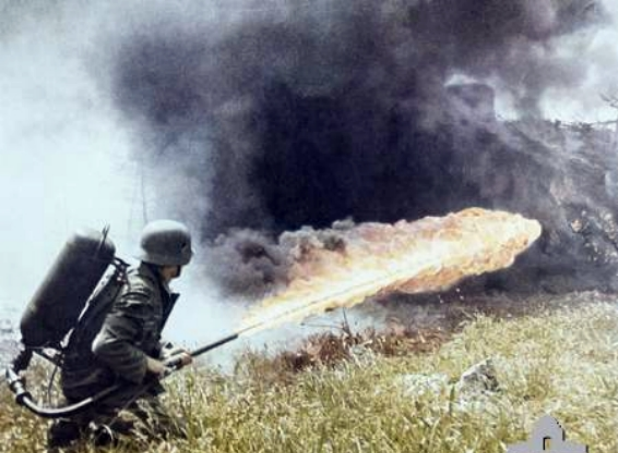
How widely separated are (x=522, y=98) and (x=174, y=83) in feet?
8.07

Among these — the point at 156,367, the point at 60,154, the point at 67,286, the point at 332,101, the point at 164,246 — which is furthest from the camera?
the point at 332,101

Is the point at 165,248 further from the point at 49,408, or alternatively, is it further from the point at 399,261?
the point at 399,261

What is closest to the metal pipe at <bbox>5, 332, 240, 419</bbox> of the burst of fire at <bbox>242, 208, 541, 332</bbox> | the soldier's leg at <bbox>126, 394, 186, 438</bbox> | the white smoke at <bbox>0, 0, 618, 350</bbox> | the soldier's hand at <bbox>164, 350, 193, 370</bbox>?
the soldier's hand at <bbox>164, 350, 193, 370</bbox>

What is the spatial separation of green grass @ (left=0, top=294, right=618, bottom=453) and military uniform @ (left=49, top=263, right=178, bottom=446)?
16 cm

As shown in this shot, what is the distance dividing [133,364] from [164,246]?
0.64m

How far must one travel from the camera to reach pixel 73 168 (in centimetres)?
508

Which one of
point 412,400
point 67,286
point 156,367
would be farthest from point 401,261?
point 67,286

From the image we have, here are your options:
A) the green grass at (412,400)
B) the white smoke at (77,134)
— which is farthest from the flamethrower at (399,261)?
the white smoke at (77,134)

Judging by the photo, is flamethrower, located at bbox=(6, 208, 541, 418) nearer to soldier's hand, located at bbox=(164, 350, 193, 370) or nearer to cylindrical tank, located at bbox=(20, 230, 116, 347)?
soldier's hand, located at bbox=(164, 350, 193, 370)

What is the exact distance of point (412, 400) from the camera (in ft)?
12.9

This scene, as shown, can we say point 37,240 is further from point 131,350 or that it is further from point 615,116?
point 615,116

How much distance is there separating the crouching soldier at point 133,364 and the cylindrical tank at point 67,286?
163 mm

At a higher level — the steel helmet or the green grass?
the steel helmet

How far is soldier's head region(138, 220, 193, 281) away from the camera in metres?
3.98
